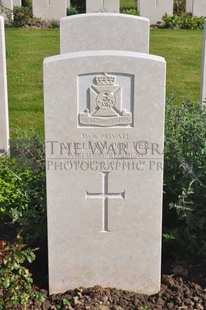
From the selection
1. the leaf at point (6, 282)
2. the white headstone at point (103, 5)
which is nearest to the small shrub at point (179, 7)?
the white headstone at point (103, 5)

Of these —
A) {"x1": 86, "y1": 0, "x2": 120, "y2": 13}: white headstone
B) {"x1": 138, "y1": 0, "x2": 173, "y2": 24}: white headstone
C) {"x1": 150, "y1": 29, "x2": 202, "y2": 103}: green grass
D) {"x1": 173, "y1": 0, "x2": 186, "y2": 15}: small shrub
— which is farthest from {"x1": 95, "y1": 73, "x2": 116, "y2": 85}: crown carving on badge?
{"x1": 173, "y1": 0, "x2": 186, "y2": 15}: small shrub

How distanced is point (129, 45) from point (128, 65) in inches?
76.7

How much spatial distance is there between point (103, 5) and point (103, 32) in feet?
35.6

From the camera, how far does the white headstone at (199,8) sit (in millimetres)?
16078

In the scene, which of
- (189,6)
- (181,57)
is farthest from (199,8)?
(181,57)

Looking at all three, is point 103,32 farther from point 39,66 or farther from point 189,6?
point 189,6

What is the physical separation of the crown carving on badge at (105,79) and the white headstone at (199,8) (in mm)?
13102

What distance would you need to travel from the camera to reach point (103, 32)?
548cm

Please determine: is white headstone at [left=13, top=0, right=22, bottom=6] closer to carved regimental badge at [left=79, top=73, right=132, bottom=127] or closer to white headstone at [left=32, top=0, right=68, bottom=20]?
white headstone at [left=32, top=0, right=68, bottom=20]

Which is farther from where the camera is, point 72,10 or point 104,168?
point 72,10

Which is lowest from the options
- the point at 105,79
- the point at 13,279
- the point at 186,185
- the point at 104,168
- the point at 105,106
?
the point at 13,279

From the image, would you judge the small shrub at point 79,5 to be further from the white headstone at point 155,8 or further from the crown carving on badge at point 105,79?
the crown carving on badge at point 105,79

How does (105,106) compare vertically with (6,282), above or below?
above

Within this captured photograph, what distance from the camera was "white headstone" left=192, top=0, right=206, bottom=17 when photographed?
16.1 metres
